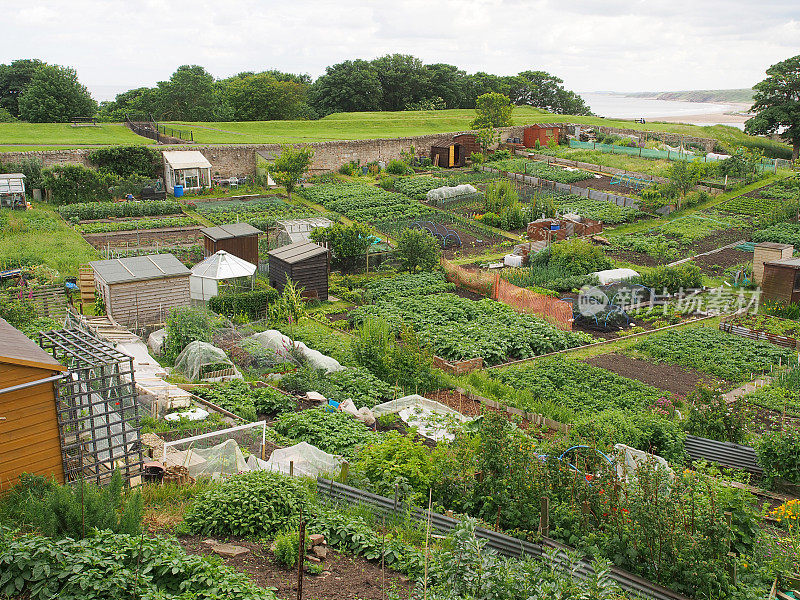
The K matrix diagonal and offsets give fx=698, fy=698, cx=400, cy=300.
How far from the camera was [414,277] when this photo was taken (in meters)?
24.8

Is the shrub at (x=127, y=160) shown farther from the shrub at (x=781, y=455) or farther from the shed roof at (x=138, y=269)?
the shrub at (x=781, y=455)

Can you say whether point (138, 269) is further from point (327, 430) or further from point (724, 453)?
point (724, 453)

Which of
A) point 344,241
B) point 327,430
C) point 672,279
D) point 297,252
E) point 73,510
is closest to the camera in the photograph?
point 73,510

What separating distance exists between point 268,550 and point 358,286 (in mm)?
16229

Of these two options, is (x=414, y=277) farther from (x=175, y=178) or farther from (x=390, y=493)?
(x=175, y=178)

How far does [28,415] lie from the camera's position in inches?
365

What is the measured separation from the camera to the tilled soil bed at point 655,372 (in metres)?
17.0

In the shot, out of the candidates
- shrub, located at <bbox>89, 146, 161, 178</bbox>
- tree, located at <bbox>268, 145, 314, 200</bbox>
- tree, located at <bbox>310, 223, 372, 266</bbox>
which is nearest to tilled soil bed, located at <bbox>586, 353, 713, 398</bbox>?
tree, located at <bbox>310, 223, 372, 266</bbox>

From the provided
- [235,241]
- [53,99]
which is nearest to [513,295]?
[235,241]

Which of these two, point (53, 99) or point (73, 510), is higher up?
point (53, 99)

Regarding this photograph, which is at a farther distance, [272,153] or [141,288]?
[272,153]

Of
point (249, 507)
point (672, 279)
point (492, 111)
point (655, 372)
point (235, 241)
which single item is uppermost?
point (492, 111)

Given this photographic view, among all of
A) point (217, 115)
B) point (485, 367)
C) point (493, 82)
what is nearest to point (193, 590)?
point (485, 367)

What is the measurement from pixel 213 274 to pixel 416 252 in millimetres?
7549
